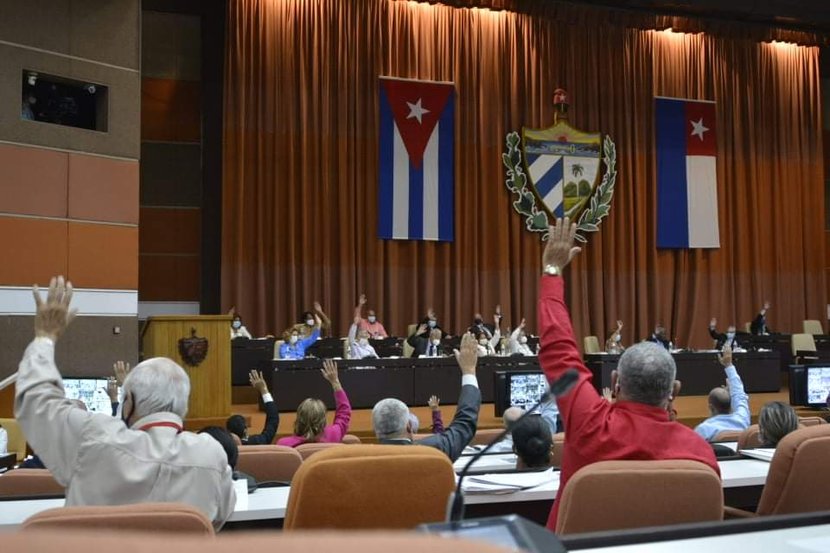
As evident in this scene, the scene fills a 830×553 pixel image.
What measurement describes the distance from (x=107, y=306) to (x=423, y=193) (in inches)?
297

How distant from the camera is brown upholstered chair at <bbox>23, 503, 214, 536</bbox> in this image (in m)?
1.62

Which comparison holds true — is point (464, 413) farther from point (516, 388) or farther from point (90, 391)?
point (90, 391)

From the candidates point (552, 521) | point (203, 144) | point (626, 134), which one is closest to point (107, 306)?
point (203, 144)

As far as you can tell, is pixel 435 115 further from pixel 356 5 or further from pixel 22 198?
pixel 22 198

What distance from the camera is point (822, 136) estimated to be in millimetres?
19938

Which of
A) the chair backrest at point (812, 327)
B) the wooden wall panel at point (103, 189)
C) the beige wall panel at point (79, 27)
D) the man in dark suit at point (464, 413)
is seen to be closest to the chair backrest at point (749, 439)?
the man in dark suit at point (464, 413)

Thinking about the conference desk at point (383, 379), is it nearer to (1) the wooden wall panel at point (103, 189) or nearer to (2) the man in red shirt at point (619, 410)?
(1) the wooden wall panel at point (103, 189)

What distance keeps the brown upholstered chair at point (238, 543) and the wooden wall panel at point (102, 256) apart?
9631 mm

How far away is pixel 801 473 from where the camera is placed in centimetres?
251

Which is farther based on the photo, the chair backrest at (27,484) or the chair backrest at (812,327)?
the chair backrest at (812,327)

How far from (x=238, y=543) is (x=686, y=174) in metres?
18.7

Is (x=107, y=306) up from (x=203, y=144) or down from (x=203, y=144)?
down

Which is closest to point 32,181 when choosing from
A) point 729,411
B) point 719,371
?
point 729,411

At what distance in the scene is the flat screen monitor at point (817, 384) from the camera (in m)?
8.62
